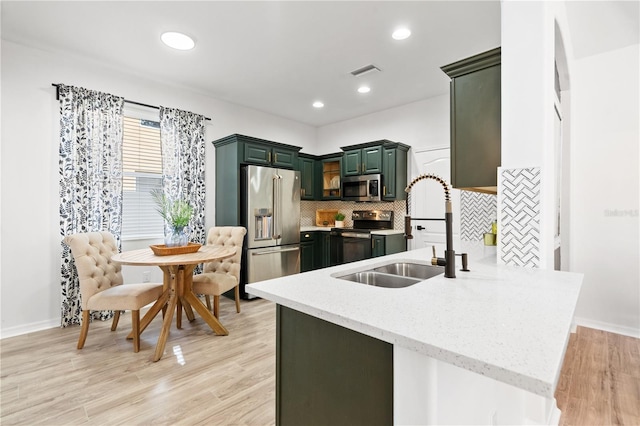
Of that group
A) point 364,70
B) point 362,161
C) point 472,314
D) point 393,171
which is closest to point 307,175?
point 362,161

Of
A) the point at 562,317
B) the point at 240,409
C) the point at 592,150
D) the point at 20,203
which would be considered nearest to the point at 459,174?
the point at 562,317

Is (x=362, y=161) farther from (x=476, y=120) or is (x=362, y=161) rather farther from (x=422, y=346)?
(x=422, y=346)

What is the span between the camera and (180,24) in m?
2.65

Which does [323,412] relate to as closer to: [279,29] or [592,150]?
[279,29]

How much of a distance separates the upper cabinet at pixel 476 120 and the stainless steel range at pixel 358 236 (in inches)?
109

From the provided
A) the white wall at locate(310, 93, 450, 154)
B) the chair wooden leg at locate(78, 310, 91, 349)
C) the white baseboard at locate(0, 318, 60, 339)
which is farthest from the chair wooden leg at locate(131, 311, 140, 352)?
the white wall at locate(310, 93, 450, 154)

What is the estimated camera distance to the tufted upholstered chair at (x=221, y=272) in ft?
10.1

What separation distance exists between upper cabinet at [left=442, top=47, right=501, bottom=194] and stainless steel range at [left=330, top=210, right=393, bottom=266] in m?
2.78

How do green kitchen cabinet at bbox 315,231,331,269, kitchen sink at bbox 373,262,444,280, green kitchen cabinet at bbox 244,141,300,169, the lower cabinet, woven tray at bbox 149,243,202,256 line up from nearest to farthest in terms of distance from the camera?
kitchen sink at bbox 373,262,444,280 < woven tray at bbox 149,243,202,256 < green kitchen cabinet at bbox 244,141,300,169 < the lower cabinet < green kitchen cabinet at bbox 315,231,331,269

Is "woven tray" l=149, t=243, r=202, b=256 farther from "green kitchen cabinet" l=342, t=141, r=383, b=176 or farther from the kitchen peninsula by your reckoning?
"green kitchen cabinet" l=342, t=141, r=383, b=176

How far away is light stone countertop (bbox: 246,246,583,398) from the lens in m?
0.63

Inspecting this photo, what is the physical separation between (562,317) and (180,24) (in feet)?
10.7

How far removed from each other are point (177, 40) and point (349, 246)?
11.3 ft

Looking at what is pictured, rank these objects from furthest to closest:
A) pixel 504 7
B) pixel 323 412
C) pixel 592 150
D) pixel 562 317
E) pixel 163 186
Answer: pixel 163 186 → pixel 592 150 → pixel 504 7 → pixel 323 412 → pixel 562 317
